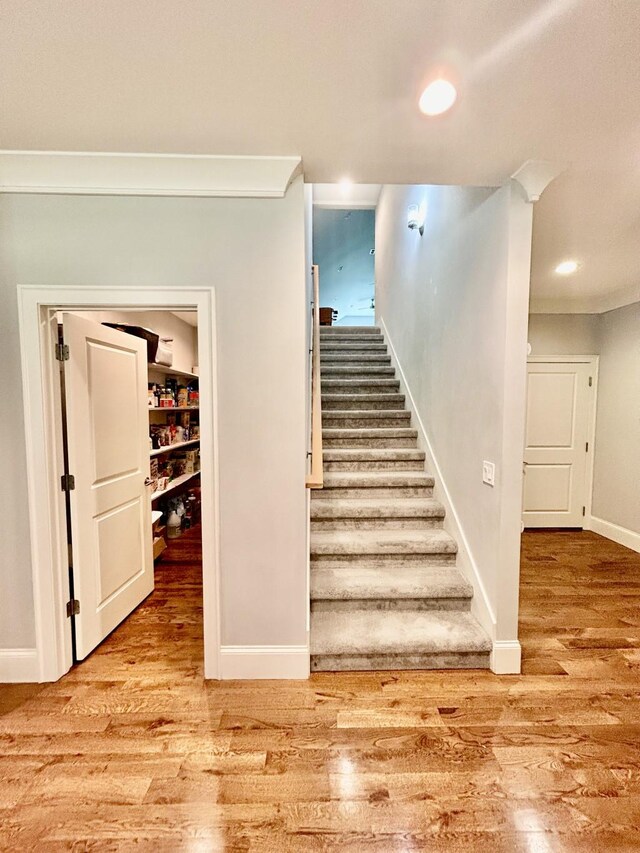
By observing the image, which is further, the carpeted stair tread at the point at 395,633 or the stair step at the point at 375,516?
the stair step at the point at 375,516

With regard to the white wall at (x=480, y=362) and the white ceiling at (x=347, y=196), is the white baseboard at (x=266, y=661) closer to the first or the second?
the white wall at (x=480, y=362)

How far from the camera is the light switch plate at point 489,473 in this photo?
1.94m

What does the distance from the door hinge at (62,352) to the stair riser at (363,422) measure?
84.2 inches

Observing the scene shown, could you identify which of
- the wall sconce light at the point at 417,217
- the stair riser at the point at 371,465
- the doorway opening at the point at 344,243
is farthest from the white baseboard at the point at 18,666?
the doorway opening at the point at 344,243

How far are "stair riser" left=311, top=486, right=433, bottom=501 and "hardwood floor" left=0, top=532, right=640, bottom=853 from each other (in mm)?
1155

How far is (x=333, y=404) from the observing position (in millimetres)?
3674

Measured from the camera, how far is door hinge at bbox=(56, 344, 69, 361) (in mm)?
1841

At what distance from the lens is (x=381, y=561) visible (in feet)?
7.93

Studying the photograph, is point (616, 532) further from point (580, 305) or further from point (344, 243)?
point (344, 243)

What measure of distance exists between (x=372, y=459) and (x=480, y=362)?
1323 mm

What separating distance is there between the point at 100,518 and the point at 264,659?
122 centimetres

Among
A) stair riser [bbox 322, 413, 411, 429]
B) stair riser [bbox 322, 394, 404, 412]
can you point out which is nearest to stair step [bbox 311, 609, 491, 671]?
stair riser [bbox 322, 413, 411, 429]

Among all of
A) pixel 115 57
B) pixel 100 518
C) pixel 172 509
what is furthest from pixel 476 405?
pixel 172 509

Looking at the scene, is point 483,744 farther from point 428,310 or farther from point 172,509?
point 172,509
